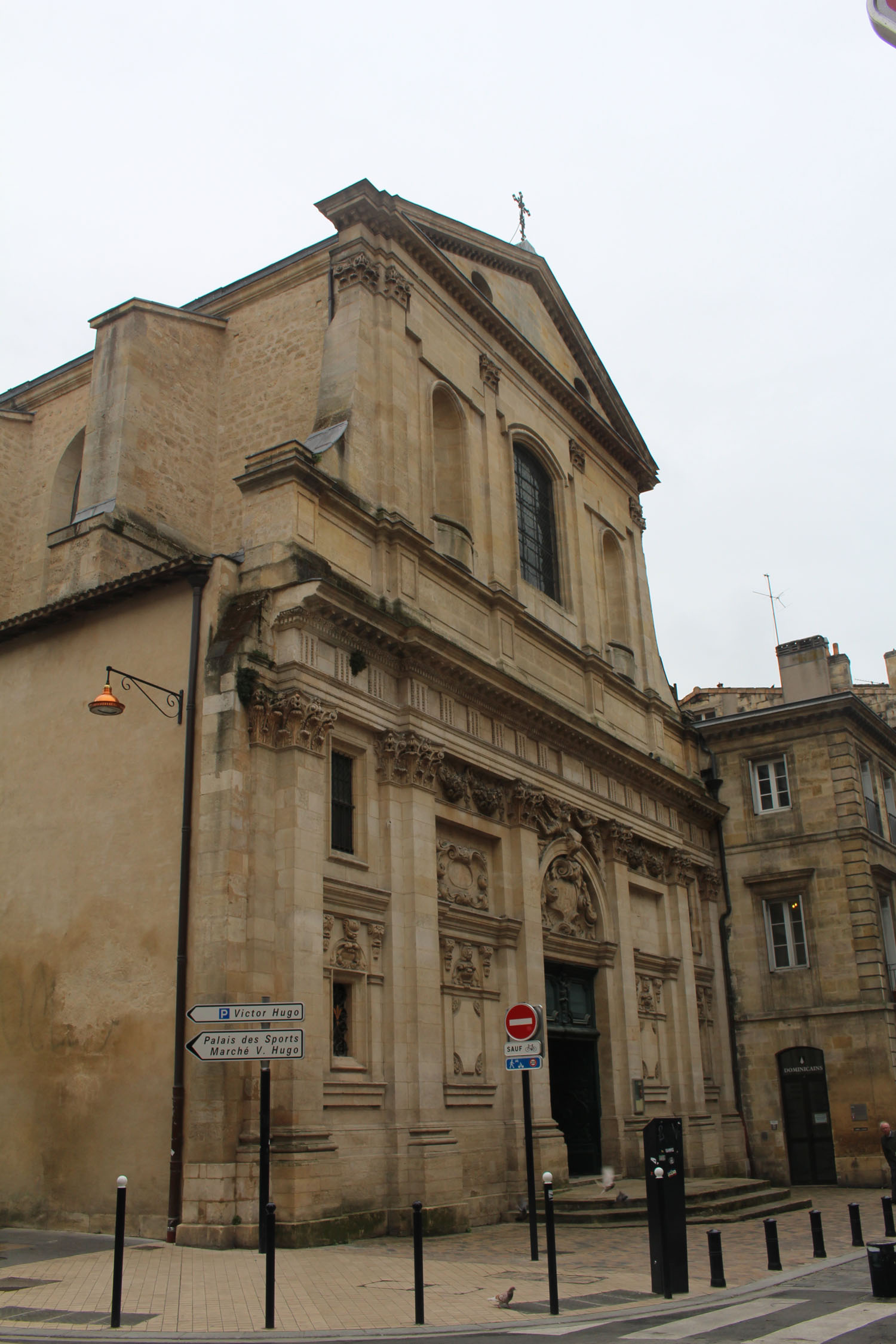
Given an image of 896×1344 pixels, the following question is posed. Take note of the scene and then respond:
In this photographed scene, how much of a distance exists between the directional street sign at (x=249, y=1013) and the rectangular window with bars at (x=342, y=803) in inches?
223

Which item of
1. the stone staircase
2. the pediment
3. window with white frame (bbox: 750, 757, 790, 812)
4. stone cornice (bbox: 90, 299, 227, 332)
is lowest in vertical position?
the stone staircase

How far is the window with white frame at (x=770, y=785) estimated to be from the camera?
2872cm

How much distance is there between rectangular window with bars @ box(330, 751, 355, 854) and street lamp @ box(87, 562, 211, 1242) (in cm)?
219

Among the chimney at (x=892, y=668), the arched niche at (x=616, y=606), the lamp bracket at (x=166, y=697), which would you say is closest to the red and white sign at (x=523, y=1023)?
the lamp bracket at (x=166, y=697)

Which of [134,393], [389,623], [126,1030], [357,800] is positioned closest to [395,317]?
[134,393]

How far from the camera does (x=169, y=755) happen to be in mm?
15734

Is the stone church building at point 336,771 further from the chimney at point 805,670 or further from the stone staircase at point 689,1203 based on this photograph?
the chimney at point 805,670

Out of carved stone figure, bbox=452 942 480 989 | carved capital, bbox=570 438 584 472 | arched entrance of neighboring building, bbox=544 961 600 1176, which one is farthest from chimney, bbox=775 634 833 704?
carved stone figure, bbox=452 942 480 989

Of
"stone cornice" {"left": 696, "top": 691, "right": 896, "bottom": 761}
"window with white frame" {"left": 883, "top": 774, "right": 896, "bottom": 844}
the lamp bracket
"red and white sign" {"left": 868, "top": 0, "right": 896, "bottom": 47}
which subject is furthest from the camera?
"window with white frame" {"left": 883, "top": 774, "right": 896, "bottom": 844}

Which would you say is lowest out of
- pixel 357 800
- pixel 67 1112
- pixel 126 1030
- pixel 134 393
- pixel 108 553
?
pixel 67 1112

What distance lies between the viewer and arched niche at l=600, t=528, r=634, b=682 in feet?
88.5

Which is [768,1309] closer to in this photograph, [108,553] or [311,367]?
[108,553]

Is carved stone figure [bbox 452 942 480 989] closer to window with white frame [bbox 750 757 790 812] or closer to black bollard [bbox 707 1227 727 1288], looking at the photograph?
black bollard [bbox 707 1227 727 1288]

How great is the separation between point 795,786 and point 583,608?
7.29m
